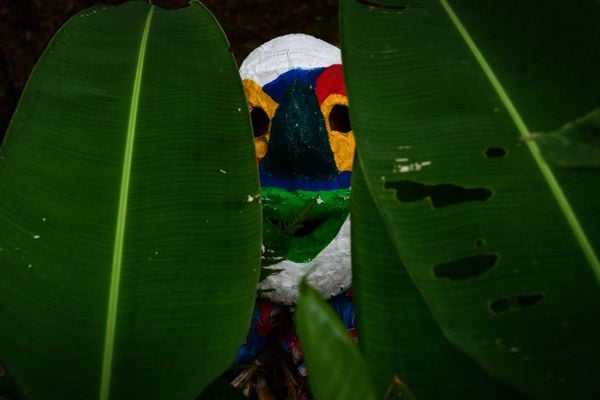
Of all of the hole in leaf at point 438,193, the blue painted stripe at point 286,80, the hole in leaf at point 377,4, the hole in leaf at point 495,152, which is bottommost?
the hole in leaf at point 438,193

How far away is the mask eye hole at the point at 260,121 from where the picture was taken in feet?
3.66

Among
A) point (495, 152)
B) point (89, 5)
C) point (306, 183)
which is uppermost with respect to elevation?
point (89, 5)

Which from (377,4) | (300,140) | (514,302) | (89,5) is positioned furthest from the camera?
(89,5)

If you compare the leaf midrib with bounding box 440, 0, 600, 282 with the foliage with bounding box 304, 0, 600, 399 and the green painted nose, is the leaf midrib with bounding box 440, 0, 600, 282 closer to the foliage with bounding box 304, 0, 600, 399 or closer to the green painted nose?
the foliage with bounding box 304, 0, 600, 399

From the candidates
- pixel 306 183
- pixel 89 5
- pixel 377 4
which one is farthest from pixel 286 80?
pixel 89 5

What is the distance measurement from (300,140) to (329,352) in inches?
29.6

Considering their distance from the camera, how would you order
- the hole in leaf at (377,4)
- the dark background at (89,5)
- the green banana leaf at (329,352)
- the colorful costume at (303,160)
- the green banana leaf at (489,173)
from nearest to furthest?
1. the green banana leaf at (329,352)
2. the green banana leaf at (489,173)
3. the hole in leaf at (377,4)
4. the colorful costume at (303,160)
5. the dark background at (89,5)

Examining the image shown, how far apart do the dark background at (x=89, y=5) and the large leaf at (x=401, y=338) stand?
1687 millimetres

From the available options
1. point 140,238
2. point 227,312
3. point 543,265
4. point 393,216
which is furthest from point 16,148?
point 543,265

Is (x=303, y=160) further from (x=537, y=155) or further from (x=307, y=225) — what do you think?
(x=537, y=155)

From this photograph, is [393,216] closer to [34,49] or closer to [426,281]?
[426,281]

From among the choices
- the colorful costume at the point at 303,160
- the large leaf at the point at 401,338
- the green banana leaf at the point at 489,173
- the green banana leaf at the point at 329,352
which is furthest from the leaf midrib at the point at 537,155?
the colorful costume at the point at 303,160

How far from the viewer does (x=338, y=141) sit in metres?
1.10

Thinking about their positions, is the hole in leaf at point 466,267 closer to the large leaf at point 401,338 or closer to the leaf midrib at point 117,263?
the large leaf at point 401,338
